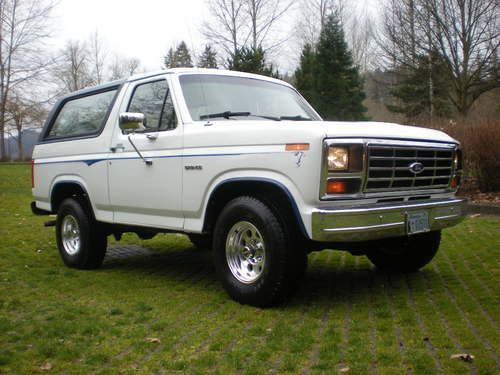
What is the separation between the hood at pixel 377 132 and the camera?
394cm

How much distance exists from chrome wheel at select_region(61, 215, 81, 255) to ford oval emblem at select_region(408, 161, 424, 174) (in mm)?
4154

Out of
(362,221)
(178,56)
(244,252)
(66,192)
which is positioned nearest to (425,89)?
(66,192)

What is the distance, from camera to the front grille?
4.07m

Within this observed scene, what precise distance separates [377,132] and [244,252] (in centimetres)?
152

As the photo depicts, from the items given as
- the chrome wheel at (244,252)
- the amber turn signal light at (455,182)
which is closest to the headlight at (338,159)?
the chrome wheel at (244,252)

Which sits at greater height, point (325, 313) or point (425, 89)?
point (425, 89)

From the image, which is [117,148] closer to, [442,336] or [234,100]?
[234,100]

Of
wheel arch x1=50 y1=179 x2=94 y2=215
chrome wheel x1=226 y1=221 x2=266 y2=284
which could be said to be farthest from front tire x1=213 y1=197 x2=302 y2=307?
wheel arch x1=50 y1=179 x2=94 y2=215

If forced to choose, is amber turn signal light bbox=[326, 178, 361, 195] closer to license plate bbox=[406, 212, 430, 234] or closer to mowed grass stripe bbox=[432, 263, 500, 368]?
license plate bbox=[406, 212, 430, 234]

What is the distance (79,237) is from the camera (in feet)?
20.8

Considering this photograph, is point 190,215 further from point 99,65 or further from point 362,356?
point 99,65

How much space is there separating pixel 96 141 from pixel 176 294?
6.81ft

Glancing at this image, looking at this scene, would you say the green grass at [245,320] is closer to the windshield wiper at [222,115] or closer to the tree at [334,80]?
the windshield wiper at [222,115]

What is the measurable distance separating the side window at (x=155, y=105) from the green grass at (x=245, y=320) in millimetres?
1670
